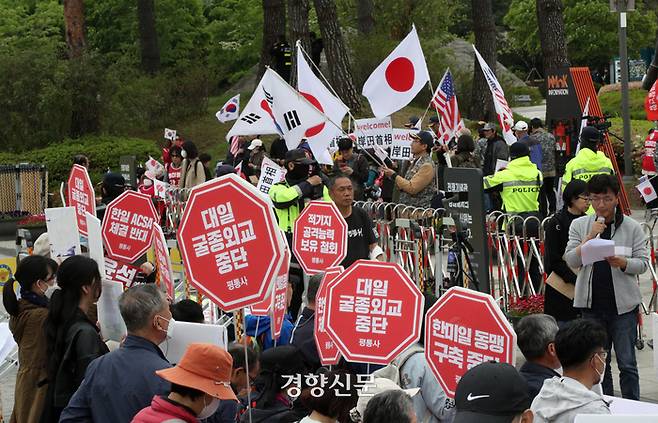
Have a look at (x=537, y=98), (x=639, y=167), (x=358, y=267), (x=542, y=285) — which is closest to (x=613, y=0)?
(x=639, y=167)

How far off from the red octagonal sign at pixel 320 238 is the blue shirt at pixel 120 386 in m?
4.24

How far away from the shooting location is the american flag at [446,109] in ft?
57.0

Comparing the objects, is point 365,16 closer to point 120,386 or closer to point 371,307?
point 371,307

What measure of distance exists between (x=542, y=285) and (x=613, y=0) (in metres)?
11.6

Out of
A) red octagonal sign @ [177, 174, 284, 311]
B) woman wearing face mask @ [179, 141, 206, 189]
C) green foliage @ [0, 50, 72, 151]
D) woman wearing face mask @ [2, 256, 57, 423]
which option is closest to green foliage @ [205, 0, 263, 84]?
green foliage @ [0, 50, 72, 151]

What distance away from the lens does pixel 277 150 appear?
1994cm

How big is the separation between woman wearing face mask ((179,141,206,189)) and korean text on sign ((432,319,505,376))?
13.6m

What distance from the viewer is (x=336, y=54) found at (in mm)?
27500

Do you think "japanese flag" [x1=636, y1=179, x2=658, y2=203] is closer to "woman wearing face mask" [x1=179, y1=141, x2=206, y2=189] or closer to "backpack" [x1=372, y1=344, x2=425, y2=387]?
"woman wearing face mask" [x1=179, y1=141, x2=206, y2=189]

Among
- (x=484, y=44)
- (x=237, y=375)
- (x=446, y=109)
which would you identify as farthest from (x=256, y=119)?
(x=484, y=44)

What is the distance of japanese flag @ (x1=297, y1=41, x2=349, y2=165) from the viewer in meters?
14.9

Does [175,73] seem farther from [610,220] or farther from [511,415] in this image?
[511,415]

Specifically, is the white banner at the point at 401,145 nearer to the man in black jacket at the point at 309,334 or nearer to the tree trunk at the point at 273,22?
the man in black jacket at the point at 309,334

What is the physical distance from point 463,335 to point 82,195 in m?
5.73
